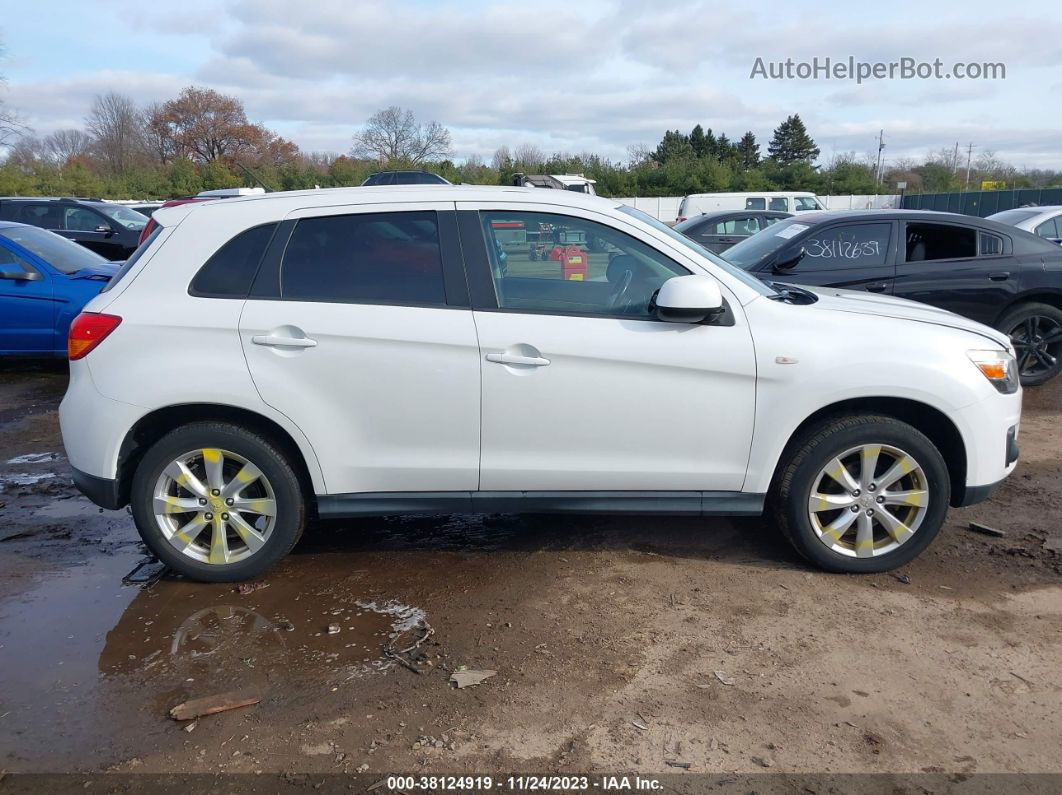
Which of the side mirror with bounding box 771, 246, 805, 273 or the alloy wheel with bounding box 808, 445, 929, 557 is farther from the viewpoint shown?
the side mirror with bounding box 771, 246, 805, 273

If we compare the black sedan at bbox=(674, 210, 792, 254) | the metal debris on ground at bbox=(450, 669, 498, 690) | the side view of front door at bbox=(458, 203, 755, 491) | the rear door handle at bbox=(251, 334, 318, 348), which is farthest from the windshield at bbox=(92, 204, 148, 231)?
the metal debris on ground at bbox=(450, 669, 498, 690)

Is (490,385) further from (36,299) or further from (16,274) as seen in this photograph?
(16,274)

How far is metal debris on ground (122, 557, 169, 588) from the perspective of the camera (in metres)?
4.21

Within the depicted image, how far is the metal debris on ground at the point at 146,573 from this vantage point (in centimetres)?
421

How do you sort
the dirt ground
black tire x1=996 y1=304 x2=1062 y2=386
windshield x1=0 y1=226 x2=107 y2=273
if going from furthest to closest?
windshield x1=0 y1=226 x2=107 y2=273 < black tire x1=996 y1=304 x2=1062 y2=386 < the dirt ground

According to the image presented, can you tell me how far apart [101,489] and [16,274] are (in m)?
5.77

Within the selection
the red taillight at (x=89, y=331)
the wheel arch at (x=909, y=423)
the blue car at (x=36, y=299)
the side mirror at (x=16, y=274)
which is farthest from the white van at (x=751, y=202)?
the red taillight at (x=89, y=331)

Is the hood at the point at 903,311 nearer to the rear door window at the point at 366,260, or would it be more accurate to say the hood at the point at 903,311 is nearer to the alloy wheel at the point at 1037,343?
the rear door window at the point at 366,260

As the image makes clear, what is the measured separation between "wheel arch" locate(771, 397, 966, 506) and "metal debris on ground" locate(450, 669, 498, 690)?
1.72m

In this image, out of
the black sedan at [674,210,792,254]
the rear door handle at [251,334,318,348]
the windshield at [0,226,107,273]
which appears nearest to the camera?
the rear door handle at [251,334,318,348]

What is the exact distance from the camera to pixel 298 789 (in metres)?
2.68

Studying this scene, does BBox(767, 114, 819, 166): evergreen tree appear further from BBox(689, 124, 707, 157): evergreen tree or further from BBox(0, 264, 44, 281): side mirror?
BBox(0, 264, 44, 281): side mirror

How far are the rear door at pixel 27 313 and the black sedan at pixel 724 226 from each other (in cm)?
1030

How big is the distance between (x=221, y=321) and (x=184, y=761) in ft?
6.31
